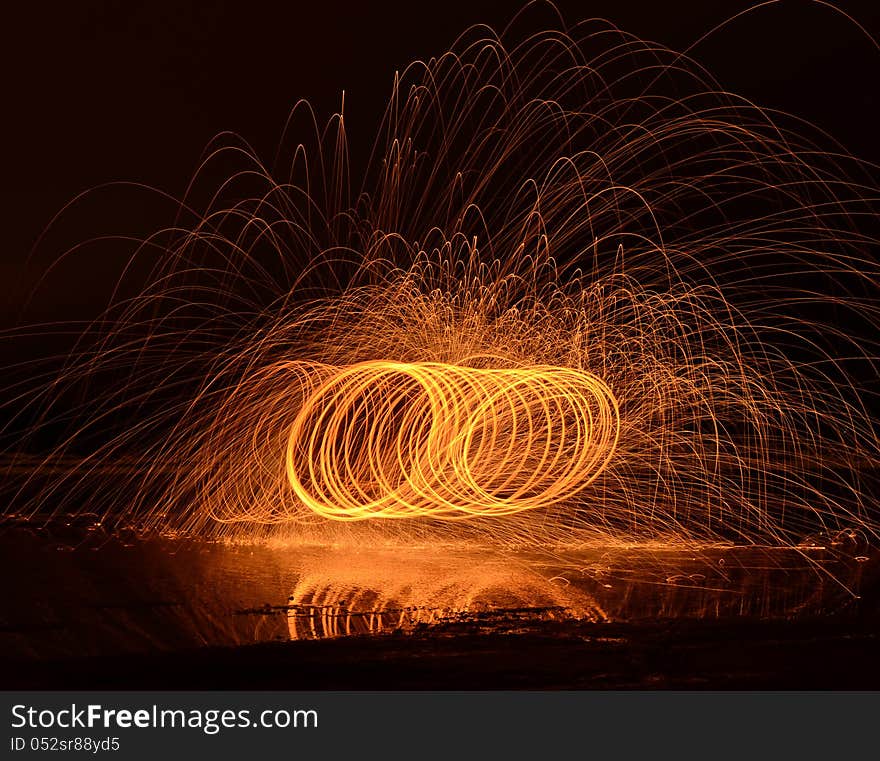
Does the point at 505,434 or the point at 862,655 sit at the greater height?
the point at 862,655

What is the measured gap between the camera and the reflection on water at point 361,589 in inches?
334

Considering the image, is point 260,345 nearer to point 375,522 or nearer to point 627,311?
point 375,522

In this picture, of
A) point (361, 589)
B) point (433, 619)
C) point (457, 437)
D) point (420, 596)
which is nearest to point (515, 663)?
point (433, 619)

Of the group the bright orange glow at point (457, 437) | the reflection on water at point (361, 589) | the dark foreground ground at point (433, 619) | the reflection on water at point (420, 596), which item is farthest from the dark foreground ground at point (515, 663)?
the bright orange glow at point (457, 437)

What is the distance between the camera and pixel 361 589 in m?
10.2

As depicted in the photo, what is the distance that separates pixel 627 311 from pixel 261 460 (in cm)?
530

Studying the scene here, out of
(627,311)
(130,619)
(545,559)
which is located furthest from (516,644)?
(627,311)

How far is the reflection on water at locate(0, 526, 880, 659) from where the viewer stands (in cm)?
849

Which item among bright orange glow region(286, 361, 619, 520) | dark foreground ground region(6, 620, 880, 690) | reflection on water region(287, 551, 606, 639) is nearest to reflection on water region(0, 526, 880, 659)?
reflection on water region(287, 551, 606, 639)

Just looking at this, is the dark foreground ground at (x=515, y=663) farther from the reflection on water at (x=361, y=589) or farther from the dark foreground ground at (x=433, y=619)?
the reflection on water at (x=361, y=589)

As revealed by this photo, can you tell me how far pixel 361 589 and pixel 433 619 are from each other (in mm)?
1546

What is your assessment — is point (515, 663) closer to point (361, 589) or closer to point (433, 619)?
point (433, 619)

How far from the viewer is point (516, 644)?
313 inches

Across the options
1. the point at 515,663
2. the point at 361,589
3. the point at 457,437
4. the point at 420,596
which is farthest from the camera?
the point at 457,437
